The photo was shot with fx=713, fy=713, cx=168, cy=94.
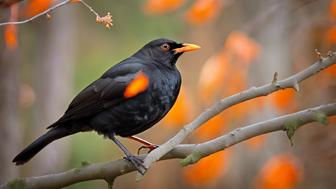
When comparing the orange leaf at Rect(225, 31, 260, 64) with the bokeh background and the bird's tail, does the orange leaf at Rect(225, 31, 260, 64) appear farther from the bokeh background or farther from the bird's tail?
the bird's tail

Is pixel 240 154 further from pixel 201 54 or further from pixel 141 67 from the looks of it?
pixel 141 67

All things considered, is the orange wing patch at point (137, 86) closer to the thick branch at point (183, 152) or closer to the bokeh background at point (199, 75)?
the thick branch at point (183, 152)

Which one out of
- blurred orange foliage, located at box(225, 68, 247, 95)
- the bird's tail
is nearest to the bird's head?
blurred orange foliage, located at box(225, 68, 247, 95)

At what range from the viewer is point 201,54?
377 inches

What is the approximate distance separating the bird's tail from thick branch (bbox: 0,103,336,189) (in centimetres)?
64

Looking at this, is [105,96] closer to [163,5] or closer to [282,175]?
[163,5]

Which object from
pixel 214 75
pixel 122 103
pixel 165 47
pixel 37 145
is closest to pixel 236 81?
pixel 214 75

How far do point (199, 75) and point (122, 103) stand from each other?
4.53 metres

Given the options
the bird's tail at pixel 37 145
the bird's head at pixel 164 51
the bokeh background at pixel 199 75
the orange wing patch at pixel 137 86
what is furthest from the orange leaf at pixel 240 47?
the bird's tail at pixel 37 145

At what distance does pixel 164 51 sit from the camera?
5352 millimetres

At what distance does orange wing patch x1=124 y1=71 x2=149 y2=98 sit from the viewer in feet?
15.8

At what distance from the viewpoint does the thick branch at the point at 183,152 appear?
396cm

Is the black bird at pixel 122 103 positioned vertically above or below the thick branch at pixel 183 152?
above

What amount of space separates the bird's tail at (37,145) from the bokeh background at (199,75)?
24.8 inches
